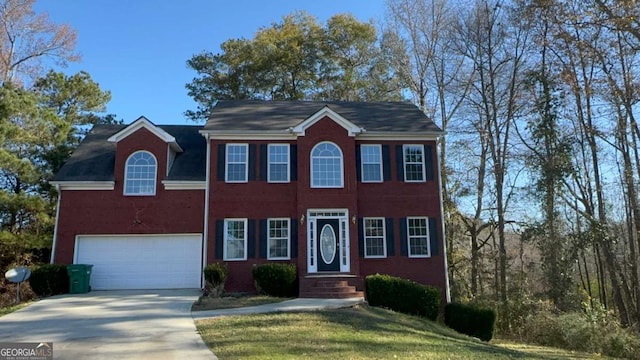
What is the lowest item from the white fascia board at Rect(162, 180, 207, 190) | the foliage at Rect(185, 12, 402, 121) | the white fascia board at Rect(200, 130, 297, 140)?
the white fascia board at Rect(162, 180, 207, 190)

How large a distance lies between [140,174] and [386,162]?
9.70 metres

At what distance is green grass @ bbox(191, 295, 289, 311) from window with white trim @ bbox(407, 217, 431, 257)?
5.74 metres

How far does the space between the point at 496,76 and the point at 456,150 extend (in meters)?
4.59

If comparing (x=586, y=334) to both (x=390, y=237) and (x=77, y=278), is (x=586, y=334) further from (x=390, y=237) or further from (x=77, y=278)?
(x=77, y=278)

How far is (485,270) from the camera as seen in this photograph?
80.3ft

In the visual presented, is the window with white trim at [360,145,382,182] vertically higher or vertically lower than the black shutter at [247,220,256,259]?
higher

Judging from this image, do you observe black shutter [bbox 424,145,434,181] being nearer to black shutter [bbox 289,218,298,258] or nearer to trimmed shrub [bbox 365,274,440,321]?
trimmed shrub [bbox 365,274,440,321]

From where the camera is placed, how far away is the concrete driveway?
8234 millimetres

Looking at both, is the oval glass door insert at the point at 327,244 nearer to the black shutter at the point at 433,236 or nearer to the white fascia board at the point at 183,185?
the black shutter at the point at 433,236

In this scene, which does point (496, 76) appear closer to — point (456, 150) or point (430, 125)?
point (456, 150)

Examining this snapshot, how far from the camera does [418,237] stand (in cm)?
1734

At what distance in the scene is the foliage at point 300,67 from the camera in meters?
30.7

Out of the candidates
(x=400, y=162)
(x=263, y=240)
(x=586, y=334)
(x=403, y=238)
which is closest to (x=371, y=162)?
(x=400, y=162)

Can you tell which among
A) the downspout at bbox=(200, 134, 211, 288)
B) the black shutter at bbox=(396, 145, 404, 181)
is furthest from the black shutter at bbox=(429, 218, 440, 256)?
the downspout at bbox=(200, 134, 211, 288)
